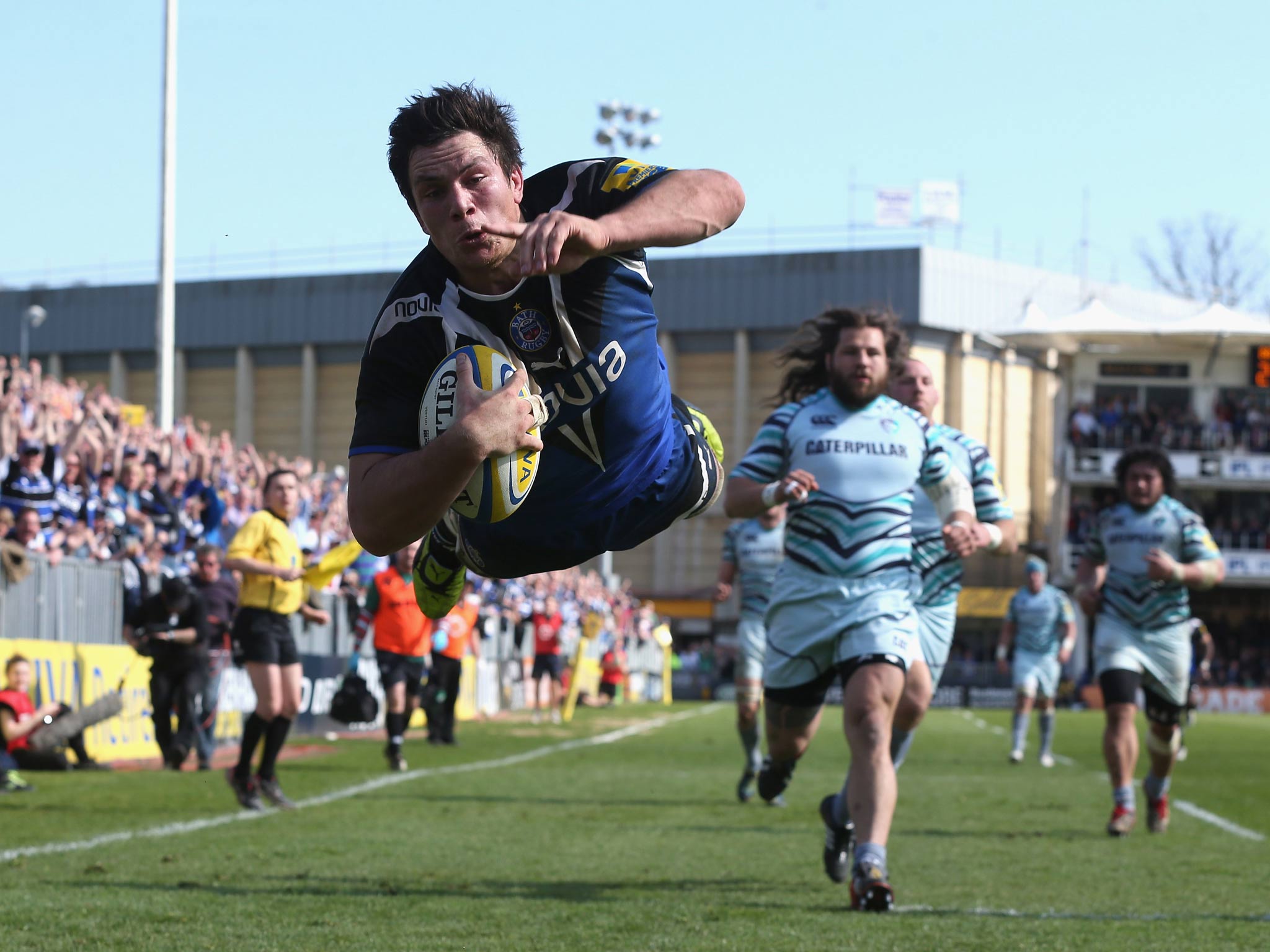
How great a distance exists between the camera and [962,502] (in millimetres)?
7410

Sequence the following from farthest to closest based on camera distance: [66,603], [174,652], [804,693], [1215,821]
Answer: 1. [66,603]
2. [174,652]
3. [1215,821]
4. [804,693]

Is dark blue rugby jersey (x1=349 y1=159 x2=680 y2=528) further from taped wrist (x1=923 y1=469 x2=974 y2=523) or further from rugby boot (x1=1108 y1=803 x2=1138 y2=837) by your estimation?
rugby boot (x1=1108 y1=803 x2=1138 y2=837)

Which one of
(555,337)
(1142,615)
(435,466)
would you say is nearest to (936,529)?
(1142,615)

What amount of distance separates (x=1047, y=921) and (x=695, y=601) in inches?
2075

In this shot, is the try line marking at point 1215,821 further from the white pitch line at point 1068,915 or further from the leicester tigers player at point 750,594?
the leicester tigers player at point 750,594

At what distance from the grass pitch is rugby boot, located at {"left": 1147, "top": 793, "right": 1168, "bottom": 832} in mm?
105

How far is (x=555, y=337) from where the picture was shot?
4301mm

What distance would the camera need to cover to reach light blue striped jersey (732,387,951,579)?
7262 mm

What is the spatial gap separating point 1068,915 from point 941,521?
215 centimetres

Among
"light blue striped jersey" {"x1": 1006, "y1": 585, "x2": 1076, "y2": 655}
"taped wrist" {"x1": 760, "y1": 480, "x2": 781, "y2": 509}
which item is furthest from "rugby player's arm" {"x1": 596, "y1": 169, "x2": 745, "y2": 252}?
"light blue striped jersey" {"x1": 1006, "y1": 585, "x2": 1076, "y2": 655}

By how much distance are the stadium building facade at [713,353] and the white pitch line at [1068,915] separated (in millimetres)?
49347

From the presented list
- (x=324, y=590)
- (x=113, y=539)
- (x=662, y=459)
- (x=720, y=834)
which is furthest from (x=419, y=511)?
(x=324, y=590)

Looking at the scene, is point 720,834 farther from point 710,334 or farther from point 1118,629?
point 710,334

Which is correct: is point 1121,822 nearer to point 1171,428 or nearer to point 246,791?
point 246,791
